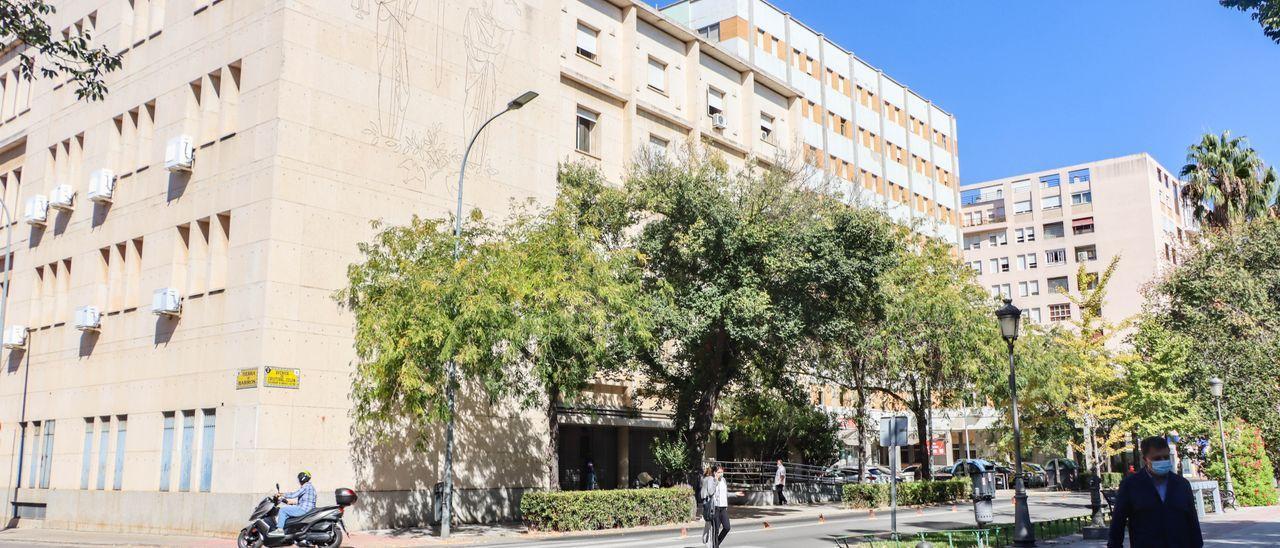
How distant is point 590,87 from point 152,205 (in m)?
14.5

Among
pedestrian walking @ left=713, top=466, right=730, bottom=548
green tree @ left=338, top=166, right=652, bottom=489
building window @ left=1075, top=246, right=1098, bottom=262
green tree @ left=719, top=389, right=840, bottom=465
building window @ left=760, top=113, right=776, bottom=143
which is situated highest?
building window @ left=1075, top=246, right=1098, bottom=262

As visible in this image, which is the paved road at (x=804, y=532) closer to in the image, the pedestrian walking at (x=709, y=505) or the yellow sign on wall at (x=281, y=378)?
the pedestrian walking at (x=709, y=505)

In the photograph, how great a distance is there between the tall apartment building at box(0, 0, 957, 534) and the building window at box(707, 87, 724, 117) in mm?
5203

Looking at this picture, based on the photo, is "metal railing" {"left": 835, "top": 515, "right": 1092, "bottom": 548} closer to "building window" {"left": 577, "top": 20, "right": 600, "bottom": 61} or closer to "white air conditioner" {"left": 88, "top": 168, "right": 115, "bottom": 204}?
"building window" {"left": 577, "top": 20, "right": 600, "bottom": 61}

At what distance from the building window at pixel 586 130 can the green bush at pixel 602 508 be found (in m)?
13.5

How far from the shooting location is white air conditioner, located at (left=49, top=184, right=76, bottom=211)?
30.0 m

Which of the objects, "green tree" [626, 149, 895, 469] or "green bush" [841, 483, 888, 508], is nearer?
"green tree" [626, 149, 895, 469]

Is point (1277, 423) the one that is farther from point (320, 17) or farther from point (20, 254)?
point (20, 254)

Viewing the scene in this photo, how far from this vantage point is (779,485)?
35.4 meters

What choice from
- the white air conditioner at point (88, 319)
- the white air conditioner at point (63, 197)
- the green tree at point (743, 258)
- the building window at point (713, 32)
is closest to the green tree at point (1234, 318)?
the green tree at point (743, 258)

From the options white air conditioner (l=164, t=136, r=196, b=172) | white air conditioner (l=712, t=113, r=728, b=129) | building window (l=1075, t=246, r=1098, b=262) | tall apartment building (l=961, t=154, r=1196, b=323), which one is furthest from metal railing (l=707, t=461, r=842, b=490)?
building window (l=1075, t=246, r=1098, b=262)

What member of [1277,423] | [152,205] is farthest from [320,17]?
[1277,423]

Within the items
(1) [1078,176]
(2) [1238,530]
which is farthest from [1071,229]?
(2) [1238,530]

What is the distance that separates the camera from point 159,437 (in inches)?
998
